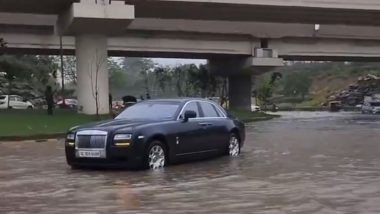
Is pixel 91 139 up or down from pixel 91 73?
down

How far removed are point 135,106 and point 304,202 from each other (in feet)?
20.3

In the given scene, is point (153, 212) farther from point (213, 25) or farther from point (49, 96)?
point (213, 25)

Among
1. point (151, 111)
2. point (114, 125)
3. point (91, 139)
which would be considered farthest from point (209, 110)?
point (91, 139)

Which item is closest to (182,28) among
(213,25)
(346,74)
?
(213,25)

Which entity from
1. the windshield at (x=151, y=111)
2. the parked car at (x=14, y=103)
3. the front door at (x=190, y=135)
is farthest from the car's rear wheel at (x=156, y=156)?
the parked car at (x=14, y=103)

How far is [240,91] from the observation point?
6291cm

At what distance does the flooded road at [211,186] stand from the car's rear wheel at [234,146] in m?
0.34

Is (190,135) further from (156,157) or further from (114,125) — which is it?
(114,125)

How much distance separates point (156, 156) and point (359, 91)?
85.8 meters

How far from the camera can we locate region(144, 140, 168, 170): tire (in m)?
13.4

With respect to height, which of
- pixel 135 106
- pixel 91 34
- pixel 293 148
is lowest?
pixel 293 148

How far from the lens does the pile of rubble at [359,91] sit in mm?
93188

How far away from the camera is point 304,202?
9.48 metres

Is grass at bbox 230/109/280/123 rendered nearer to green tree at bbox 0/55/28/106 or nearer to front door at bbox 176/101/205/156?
green tree at bbox 0/55/28/106
